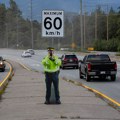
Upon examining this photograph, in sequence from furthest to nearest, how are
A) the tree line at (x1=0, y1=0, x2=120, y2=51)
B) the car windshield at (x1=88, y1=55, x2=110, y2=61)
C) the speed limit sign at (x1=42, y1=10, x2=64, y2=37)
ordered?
1. the tree line at (x1=0, y1=0, x2=120, y2=51)
2. the car windshield at (x1=88, y1=55, x2=110, y2=61)
3. the speed limit sign at (x1=42, y1=10, x2=64, y2=37)

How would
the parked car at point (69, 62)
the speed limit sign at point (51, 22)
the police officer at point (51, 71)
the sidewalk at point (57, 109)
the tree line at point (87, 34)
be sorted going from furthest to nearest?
the tree line at point (87, 34), the parked car at point (69, 62), the speed limit sign at point (51, 22), the police officer at point (51, 71), the sidewalk at point (57, 109)

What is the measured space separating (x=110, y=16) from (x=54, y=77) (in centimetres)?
13451

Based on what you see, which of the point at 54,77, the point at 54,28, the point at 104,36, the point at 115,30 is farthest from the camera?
the point at 104,36

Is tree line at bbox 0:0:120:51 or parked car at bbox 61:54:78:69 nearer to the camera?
parked car at bbox 61:54:78:69

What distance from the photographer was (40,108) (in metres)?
13.8

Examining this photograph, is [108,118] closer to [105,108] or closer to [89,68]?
[105,108]

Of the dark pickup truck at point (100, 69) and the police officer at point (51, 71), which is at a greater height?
the police officer at point (51, 71)

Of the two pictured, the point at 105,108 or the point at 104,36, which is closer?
the point at 105,108

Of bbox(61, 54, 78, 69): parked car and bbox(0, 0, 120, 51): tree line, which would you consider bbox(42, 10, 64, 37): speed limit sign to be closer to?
bbox(61, 54, 78, 69): parked car

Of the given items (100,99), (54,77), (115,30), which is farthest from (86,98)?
(115,30)

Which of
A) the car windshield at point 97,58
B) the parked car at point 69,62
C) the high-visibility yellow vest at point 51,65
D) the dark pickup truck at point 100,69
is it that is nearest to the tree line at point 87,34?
the parked car at point 69,62

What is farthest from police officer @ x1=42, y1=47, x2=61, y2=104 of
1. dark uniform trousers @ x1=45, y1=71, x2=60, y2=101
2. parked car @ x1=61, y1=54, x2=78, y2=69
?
parked car @ x1=61, y1=54, x2=78, y2=69

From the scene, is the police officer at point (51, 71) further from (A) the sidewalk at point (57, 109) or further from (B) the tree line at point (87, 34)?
(B) the tree line at point (87, 34)

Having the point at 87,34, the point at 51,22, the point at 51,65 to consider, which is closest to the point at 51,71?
the point at 51,65
